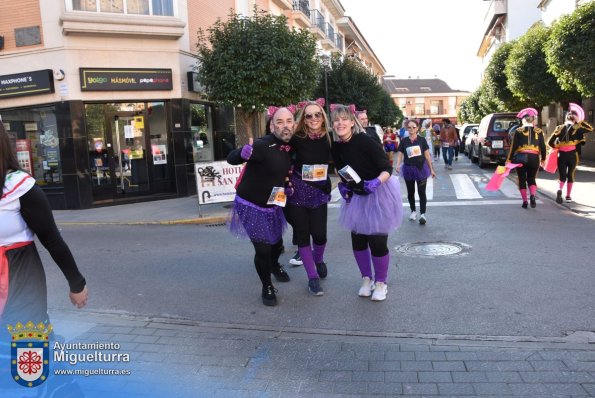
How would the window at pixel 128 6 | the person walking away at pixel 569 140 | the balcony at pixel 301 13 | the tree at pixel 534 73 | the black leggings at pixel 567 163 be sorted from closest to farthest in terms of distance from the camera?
the person walking away at pixel 569 140, the black leggings at pixel 567 163, the window at pixel 128 6, the tree at pixel 534 73, the balcony at pixel 301 13

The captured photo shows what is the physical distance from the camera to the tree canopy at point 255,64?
1228 cm

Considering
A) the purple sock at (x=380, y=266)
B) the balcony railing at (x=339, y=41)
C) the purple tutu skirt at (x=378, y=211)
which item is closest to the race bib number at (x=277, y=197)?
the purple tutu skirt at (x=378, y=211)

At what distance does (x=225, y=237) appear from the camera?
8.55 meters

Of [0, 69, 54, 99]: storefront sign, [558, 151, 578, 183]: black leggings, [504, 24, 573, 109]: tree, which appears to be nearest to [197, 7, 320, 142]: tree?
[0, 69, 54, 99]: storefront sign

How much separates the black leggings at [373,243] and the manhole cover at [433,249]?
185cm

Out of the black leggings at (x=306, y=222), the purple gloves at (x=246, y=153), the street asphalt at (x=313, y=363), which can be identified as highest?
the purple gloves at (x=246, y=153)

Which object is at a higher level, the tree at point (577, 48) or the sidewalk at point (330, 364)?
the tree at point (577, 48)

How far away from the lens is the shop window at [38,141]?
45.4ft

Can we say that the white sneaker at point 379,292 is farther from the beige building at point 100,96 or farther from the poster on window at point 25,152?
the poster on window at point 25,152

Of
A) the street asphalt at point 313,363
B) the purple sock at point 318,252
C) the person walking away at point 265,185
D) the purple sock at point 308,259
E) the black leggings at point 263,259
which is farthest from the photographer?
the purple sock at point 318,252

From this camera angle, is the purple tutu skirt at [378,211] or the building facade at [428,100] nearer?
the purple tutu skirt at [378,211]

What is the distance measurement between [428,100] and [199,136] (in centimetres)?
9008

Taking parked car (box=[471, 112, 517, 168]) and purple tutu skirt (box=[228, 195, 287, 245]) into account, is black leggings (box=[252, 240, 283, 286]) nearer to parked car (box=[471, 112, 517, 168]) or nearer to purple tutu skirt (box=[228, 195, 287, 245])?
purple tutu skirt (box=[228, 195, 287, 245])

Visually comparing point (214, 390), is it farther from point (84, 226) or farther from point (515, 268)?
point (84, 226)
